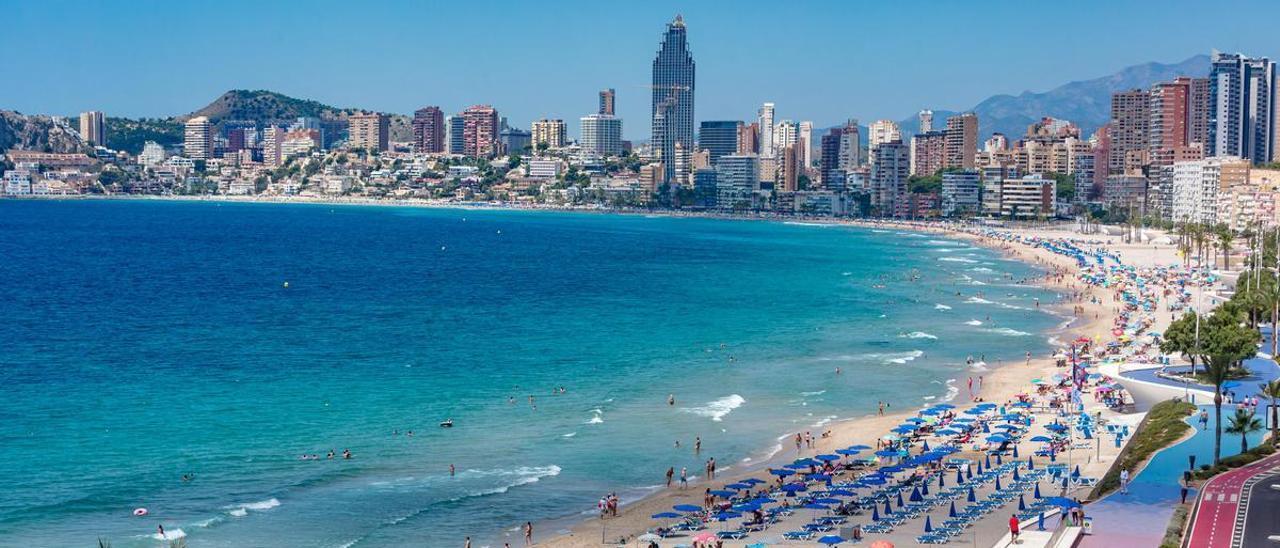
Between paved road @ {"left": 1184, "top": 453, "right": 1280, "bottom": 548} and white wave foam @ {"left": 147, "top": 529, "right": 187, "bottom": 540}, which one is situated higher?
paved road @ {"left": 1184, "top": 453, "right": 1280, "bottom": 548}

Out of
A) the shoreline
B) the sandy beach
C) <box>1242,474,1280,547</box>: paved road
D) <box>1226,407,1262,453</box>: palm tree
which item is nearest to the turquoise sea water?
the shoreline

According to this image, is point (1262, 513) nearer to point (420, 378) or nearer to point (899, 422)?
point (899, 422)

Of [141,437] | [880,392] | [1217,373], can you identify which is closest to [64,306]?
[141,437]

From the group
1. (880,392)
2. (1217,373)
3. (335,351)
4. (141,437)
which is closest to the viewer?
(1217,373)

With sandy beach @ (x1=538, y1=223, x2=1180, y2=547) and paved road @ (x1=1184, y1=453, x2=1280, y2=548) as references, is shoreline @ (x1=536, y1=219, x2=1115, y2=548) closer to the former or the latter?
sandy beach @ (x1=538, y1=223, x2=1180, y2=547)

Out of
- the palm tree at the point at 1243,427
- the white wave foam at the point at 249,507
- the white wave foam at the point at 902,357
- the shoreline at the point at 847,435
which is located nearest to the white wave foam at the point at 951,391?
the shoreline at the point at 847,435

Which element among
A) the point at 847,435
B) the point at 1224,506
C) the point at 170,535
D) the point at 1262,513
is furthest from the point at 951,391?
the point at 170,535

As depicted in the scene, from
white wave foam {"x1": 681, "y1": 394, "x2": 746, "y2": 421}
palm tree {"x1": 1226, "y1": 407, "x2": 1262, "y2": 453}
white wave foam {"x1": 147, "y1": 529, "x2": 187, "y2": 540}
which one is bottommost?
white wave foam {"x1": 147, "y1": 529, "x2": 187, "y2": 540}

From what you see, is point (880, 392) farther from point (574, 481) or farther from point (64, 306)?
point (64, 306)
